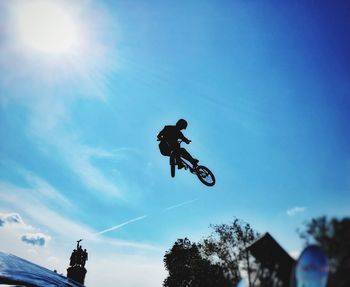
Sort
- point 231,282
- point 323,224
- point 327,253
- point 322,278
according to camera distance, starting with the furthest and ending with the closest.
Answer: point 231,282 → point 323,224 → point 327,253 → point 322,278

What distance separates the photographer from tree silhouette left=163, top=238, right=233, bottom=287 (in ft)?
128

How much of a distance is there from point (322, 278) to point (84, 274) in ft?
85.5

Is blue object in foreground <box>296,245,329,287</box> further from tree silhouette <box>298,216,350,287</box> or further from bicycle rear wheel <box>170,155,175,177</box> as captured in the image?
bicycle rear wheel <box>170,155,175,177</box>

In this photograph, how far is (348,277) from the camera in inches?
283

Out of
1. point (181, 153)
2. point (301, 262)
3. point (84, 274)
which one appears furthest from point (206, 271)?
point (301, 262)

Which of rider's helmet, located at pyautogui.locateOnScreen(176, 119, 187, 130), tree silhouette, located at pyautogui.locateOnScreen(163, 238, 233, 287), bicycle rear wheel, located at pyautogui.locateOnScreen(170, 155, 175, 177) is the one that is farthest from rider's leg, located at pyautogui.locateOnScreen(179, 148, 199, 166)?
tree silhouette, located at pyautogui.locateOnScreen(163, 238, 233, 287)

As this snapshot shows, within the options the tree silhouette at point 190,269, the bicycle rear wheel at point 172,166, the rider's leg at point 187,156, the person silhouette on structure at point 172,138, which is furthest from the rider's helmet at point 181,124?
the tree silhouette at point 190,269

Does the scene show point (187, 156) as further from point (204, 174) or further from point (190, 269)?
point (190, 269)

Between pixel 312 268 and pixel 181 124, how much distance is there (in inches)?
258

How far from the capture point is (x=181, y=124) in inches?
440

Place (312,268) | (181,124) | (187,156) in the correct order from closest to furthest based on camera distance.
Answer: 1. (312,268)
2. (181,124)
3. (187,156)

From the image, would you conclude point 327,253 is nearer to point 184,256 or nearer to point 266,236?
point 266,236

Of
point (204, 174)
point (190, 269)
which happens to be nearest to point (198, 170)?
point (204, 174)

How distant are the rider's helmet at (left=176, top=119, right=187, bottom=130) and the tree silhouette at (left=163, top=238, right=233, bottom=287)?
27.3m
